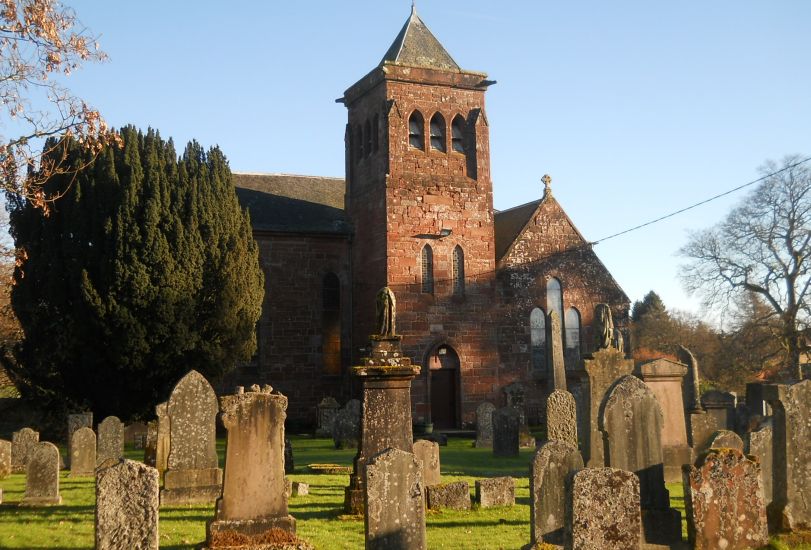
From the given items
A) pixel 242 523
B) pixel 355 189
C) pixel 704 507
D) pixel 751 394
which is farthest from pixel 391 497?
pixel 355 189

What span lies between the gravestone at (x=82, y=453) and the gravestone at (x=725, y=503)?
12593 millimetres

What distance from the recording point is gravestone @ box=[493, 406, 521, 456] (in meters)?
20.7

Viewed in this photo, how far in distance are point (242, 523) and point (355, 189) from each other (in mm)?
23456

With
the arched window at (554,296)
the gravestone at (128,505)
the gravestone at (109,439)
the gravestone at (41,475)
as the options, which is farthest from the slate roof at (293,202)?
the gravestone at (128,505)

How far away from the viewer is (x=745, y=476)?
8797mm

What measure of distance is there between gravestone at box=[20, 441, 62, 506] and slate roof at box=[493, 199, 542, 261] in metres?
20.6

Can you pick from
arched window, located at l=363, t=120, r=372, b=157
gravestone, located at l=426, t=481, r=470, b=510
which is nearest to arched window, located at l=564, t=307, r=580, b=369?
arched window, located at l=363, t=120, r=372, b=157

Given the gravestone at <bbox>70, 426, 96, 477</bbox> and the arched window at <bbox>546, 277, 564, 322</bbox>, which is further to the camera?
the arched window at <bbox>546, 277, 564, 322</bbox>

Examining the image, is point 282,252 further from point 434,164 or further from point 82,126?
point 82,126

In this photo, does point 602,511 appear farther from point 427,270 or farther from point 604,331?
point 427,270

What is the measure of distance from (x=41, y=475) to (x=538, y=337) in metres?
21.0

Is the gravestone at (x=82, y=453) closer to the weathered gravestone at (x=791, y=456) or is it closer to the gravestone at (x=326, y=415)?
the gravestone at (x=326, y=415)

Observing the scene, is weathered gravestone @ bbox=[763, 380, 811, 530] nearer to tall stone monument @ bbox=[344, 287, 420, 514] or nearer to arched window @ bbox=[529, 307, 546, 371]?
tall stone monument @ bbox=[344, 287, 420, 514]

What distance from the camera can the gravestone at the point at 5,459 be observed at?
691 inches
